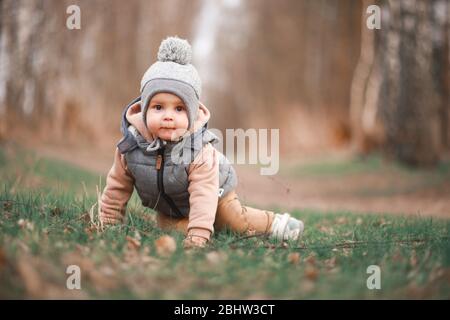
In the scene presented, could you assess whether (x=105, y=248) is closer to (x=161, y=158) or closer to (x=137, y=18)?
(x=161, y=158)

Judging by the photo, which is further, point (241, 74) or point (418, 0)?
point (241, 74)

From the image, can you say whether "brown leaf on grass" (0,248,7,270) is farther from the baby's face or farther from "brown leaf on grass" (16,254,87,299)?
the baby's face

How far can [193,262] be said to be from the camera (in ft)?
7.88

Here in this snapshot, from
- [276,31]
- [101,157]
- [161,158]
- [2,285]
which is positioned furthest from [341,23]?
[2,285]

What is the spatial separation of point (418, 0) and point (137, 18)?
10722 mm

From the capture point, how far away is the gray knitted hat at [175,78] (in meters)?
3.06

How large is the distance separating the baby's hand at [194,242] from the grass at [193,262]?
62 millimetres

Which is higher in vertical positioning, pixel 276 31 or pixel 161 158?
pixel 276 31

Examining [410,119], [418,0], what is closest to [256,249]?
[410,119]

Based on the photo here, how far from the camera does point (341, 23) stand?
861 inches

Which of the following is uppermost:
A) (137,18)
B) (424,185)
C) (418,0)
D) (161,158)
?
(137,18)

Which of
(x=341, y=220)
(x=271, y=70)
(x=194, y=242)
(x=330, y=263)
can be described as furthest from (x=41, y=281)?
(x=271, y=70)

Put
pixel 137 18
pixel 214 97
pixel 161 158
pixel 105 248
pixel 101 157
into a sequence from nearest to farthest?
pixel 105 248 → pixel 161 158 → pixel 101 157 → pixel 137 18 → pixel 214 97
